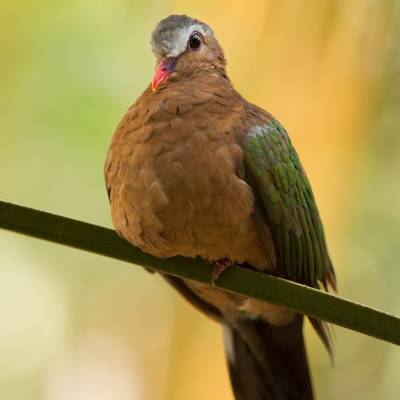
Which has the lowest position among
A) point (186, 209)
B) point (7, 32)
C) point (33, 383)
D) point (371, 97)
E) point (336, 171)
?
point (33, 383)

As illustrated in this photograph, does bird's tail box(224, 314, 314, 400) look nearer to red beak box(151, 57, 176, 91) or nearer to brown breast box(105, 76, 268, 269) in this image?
brown breast box(105, 76, 268, 269)

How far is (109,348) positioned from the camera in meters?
3.83

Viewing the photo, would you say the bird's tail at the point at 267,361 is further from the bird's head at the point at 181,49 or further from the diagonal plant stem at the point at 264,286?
the diagonal plant stem at the point at 264,286

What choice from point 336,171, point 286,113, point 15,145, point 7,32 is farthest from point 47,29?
point 336,171

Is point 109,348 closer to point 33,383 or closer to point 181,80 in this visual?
point 33,383

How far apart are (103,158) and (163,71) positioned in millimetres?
1106

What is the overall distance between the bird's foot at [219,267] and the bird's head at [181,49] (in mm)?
616

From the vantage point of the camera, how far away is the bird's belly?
2.27 m

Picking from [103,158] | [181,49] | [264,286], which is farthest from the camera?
[103,158]

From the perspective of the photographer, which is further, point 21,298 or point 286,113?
point 21,298

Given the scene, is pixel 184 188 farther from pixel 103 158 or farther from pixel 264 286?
pixel 103 158

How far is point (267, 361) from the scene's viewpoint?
9.71 ft

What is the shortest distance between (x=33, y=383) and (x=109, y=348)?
1.45 ft

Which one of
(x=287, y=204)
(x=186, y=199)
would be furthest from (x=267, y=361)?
(x=186, y=199)
